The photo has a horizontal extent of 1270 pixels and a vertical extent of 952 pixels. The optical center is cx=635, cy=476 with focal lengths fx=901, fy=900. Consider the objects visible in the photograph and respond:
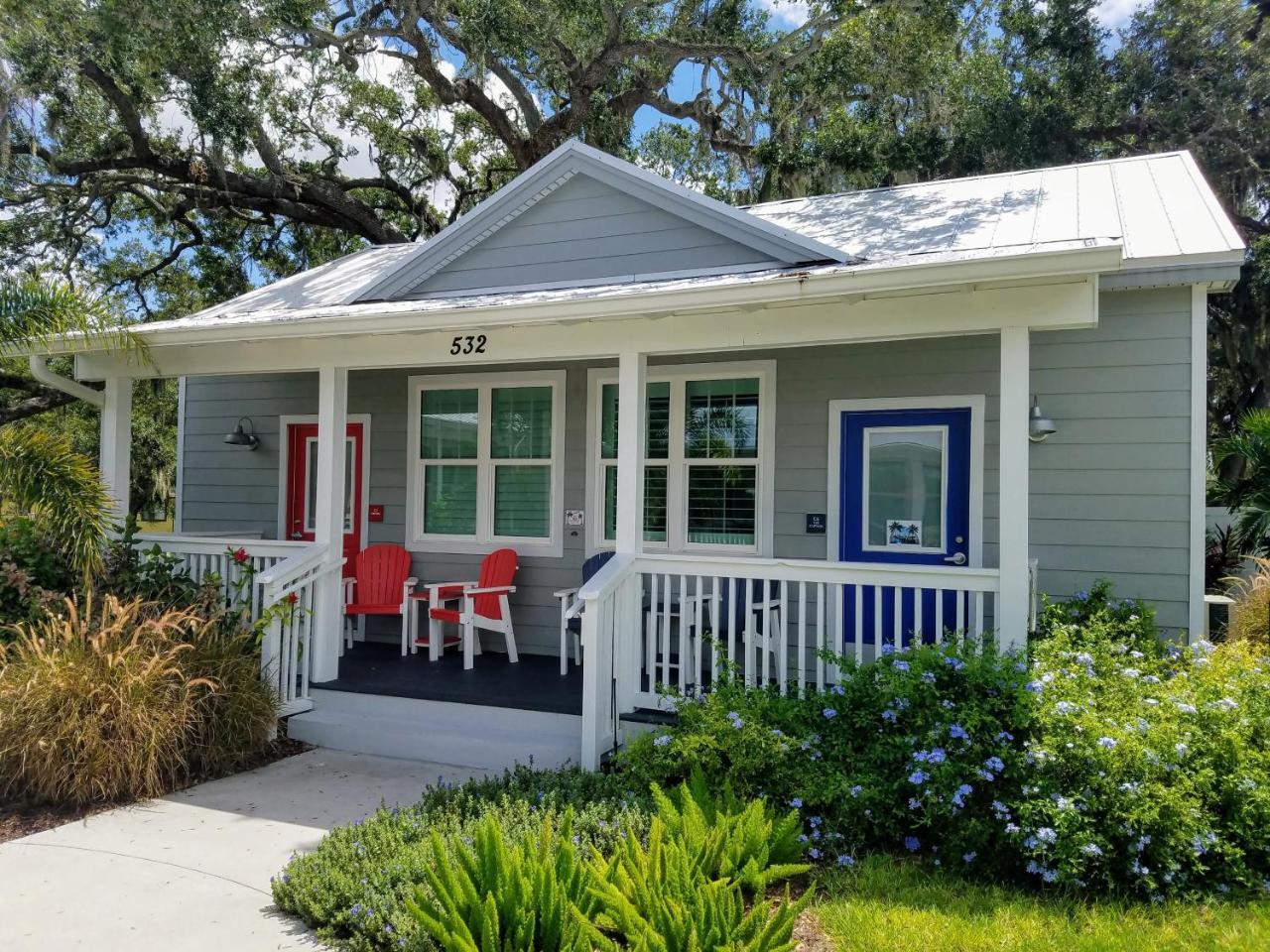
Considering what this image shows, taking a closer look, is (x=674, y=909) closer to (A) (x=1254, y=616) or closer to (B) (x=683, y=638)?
(B) (x=683, y=638)

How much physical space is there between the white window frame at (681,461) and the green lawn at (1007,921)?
3.39 meters

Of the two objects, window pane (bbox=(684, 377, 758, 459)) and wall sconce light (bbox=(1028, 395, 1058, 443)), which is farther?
window pane (bbox=(684, 377, 758, 459))

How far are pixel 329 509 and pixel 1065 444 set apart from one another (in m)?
5.12

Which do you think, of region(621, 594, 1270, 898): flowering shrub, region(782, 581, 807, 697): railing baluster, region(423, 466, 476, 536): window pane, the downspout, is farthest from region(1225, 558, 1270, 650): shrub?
the downspout

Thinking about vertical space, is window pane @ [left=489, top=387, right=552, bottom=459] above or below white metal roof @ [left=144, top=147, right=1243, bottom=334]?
below

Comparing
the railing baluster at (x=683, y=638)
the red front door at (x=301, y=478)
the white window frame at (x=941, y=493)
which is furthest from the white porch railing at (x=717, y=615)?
the red front door at (x=301, y=478)

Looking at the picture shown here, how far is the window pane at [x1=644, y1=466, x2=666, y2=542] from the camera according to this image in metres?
7.36

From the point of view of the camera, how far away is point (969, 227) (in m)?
6.55

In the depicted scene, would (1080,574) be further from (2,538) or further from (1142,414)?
(2,538)

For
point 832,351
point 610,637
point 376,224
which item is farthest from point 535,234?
point 376,224

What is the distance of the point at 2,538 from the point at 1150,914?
7.31 metres

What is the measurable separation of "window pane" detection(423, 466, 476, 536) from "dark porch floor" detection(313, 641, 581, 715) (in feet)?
3.68

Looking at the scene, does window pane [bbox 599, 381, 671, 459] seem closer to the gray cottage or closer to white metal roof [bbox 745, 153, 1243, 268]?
the gray cottage

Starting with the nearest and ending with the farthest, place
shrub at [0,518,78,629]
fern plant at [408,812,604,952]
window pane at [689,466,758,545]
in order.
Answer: fern plant at [408,812,604,952] < shrub at [0,518,78,629] < window pane at [689,466,758,545]
